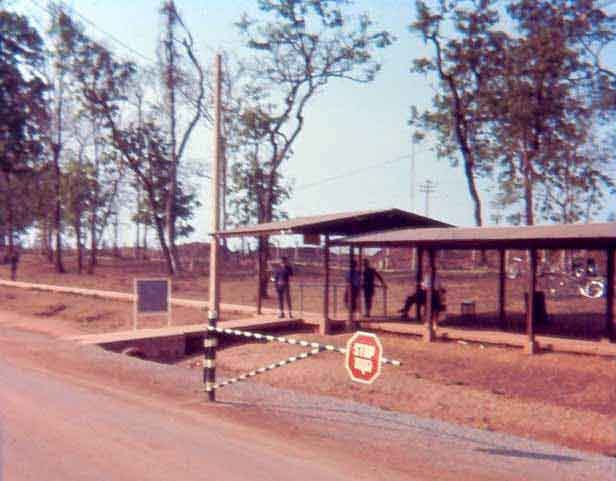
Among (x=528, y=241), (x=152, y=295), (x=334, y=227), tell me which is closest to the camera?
(x=528, y=241)

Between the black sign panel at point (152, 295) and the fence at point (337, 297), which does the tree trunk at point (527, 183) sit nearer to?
the fence at point (337, 297)

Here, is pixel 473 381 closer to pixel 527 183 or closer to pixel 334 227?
pixel 334 227

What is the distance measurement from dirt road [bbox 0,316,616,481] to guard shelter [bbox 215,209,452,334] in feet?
30.2

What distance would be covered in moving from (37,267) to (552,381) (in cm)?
5167

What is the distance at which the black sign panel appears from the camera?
20.7 meters

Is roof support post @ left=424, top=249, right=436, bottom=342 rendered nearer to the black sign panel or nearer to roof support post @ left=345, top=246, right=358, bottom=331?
roof support post @ left=345, top=246, right=358, bottom=331

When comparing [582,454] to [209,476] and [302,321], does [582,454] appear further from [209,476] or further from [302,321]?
[302,321]

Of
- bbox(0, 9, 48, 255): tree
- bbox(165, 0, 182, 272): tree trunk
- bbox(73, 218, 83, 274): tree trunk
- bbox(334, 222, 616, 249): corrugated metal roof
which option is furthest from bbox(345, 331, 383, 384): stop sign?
bbox(73, 218, 83, 274): tree trunk

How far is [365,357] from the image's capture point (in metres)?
9.33

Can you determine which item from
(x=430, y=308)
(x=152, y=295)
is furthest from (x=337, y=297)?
(x=152, y=295)

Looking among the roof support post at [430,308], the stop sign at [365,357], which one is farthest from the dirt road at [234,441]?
the roof support post at [430,308]

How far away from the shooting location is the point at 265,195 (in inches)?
1711

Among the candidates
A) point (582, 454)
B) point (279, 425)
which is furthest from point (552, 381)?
point (279, 425)

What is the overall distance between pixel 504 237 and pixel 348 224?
587cm
